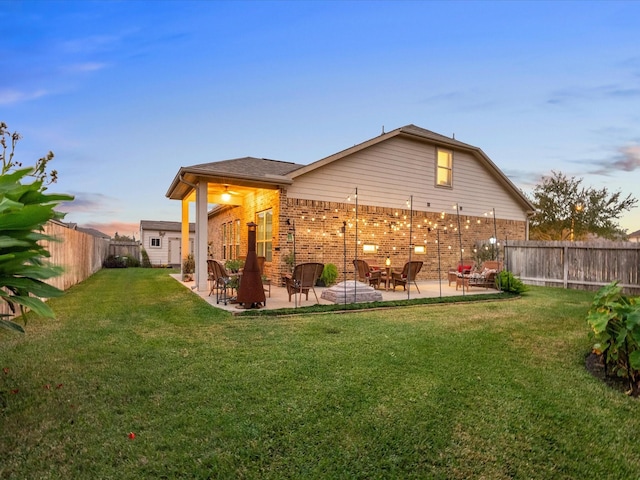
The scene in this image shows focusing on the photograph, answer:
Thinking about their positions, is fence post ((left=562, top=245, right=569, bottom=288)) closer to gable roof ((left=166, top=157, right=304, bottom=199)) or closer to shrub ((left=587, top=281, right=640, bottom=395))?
shrub ((left=587, top=281, right=640, bottom=395))

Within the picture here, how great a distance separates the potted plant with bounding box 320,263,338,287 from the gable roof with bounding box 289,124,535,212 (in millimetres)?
2999

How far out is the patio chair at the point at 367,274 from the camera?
33.8 feet

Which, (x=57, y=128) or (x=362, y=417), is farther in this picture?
(x=57, y=128)

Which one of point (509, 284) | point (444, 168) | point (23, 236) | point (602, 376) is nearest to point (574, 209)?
point (444, 168)

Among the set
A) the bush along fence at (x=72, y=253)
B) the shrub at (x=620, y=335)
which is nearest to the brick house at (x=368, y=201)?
the bush along fence at (x=72, y=253)

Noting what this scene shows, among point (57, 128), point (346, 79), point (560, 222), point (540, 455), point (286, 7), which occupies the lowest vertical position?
point (540, 455)

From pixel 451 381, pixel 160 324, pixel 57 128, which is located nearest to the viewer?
pixel 451 381

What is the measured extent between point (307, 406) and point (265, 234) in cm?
1001

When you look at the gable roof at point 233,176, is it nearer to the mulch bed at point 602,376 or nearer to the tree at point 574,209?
the mulch bed at point 602,376

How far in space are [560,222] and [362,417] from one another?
1055 inches

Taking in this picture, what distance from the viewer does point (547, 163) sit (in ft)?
78.5

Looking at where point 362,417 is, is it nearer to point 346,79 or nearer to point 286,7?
point 286,7

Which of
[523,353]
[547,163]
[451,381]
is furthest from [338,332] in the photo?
[547,163]

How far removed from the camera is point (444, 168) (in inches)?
562
